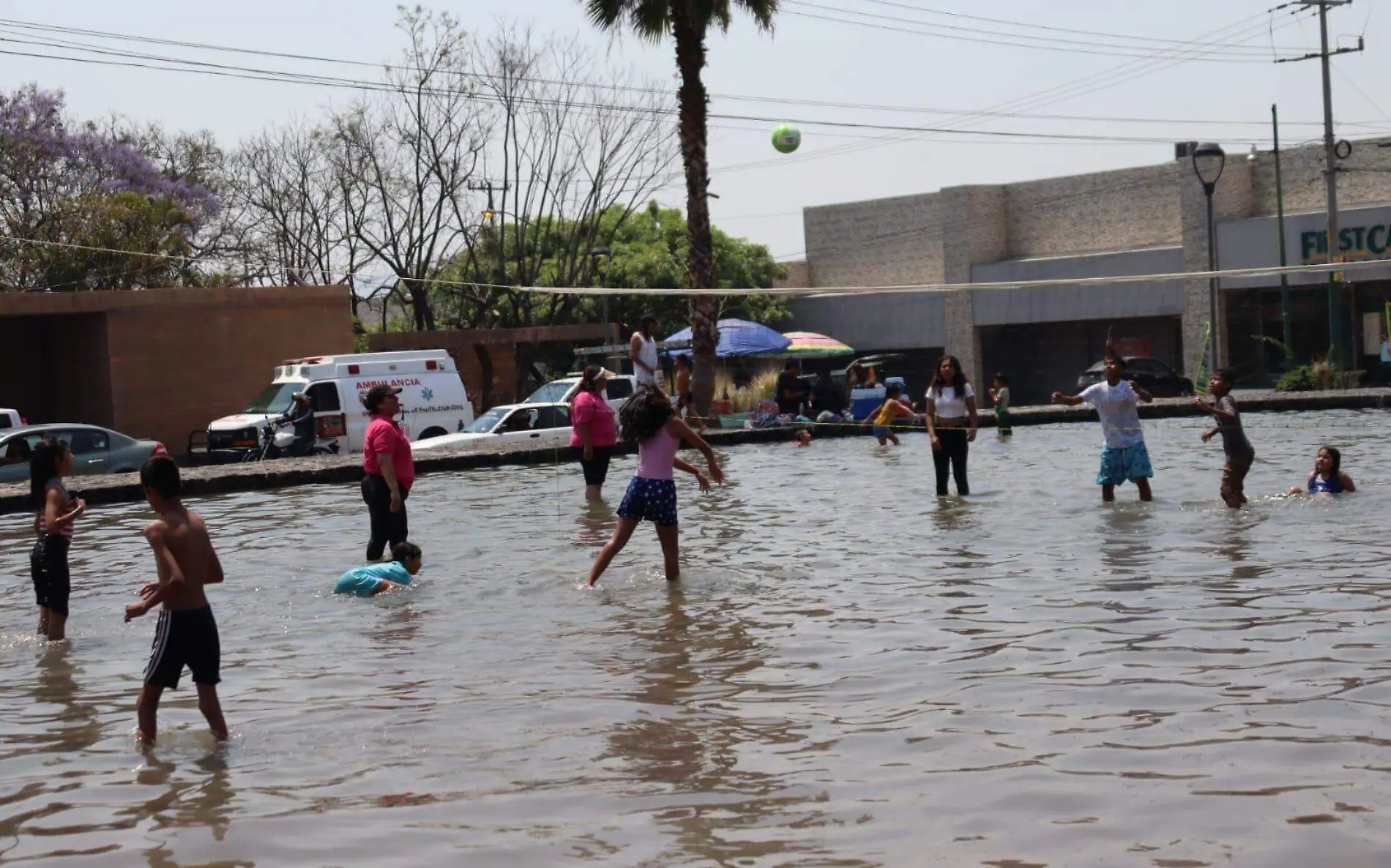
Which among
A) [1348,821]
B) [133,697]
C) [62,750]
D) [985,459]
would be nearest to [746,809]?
[1348,821]

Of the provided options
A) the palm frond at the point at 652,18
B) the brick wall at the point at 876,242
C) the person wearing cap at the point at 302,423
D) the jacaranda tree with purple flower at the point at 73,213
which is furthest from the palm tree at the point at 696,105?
the brick wall at the point at 876,242

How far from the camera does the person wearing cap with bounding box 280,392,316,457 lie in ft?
92.5

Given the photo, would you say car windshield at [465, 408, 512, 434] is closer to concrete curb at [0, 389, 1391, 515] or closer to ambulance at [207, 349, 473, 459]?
ambulance at [207, 349, 473, 459]

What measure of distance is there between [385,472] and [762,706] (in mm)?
5631

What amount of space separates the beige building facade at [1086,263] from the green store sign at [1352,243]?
5 cm

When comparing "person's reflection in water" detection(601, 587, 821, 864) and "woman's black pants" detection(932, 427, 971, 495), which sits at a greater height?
"woman's black pants" detection(932, 427, 971, 495)

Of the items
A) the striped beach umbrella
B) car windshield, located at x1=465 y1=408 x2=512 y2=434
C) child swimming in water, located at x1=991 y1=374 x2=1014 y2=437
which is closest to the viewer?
car windshield, located at x1=465 y1=408 x2=512 y2=434

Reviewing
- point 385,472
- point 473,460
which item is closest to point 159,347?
point 473,460

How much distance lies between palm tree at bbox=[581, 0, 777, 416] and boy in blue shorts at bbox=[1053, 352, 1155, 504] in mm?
13515

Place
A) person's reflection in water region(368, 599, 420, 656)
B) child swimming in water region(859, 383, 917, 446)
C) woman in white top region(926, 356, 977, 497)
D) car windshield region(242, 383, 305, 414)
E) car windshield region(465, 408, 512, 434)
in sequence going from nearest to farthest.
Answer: person's reflection in water region(368, 599, 420, 656) → woman in white top region(926, 356, 977, 497) → child swimming in water region(859, 383, 917, 446) → car windshield region(465, 408, 512, 434) → car windshield region(242, 383, 305, 414)

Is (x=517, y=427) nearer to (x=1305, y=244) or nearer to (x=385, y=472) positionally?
(x=385, y=472)

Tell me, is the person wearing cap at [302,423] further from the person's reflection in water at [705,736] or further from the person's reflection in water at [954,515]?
the person's reflection in water at [705,736]

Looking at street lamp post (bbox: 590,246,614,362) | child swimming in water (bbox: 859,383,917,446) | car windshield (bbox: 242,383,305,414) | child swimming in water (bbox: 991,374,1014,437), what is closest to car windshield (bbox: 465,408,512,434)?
car windshield (bbox: 242,383,305,414)

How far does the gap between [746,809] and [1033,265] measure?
160ft
